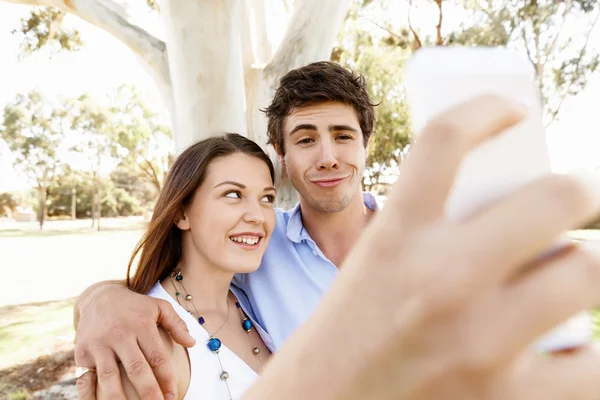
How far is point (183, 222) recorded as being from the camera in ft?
5.54

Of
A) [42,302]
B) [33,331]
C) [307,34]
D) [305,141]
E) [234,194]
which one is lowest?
[42,302]

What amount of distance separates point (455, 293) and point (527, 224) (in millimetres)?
66

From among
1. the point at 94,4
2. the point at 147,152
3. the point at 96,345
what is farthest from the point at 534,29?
the point at 147,152

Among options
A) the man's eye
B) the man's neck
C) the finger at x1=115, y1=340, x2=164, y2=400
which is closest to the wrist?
the finger at x1=115, y1=340, x2=164, y2=400

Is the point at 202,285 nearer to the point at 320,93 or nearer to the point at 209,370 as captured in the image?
the point at 209,370

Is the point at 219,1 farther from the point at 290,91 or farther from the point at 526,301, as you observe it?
the point at 526,301

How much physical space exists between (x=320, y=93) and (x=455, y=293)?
6.43 feet

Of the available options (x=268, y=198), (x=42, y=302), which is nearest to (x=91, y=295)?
(x=268, y=198)

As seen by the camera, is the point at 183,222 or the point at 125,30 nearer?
the point at 183,222

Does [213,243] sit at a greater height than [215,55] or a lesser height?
lesser

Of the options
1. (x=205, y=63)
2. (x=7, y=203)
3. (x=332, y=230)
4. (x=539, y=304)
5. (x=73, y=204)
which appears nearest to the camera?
(x=539, y=304)

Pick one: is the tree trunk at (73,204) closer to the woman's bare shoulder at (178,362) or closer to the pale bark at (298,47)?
the pale bark at (298,47)

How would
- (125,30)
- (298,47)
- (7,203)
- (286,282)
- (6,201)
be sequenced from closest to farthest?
(286,282), (298,47), (125,30), (6,201), (7,203)

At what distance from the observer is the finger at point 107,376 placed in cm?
104
